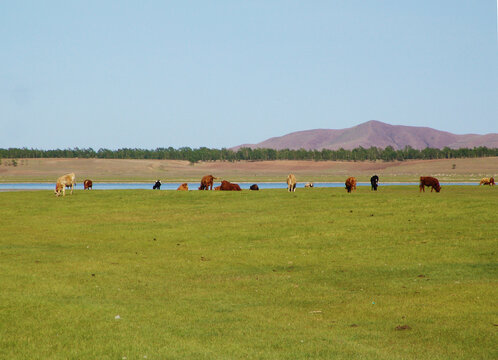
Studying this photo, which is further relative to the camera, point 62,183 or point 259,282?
point 62,183

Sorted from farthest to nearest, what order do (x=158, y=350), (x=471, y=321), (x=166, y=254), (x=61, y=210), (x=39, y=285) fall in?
(x=61, y=210)
(x=166, y=254)
(x=39, y=285)
(x=471, y=321)
(x=158, y=350)

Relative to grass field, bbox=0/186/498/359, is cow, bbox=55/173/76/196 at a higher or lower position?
higher

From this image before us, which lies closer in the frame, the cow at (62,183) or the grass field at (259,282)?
the grass field at (259,282)

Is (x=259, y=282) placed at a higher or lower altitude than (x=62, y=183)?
lower

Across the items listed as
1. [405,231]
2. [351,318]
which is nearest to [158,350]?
[351,318]

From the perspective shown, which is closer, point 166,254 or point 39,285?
point 39,285

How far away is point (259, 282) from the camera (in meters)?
16.8

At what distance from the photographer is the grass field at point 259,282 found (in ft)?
34.3

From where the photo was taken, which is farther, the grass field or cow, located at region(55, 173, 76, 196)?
cow, located at region(55, 173, 76, 196)

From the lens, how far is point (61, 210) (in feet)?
120

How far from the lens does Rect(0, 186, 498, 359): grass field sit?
412 inches

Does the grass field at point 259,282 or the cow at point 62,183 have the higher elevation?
the cow at point 62,183

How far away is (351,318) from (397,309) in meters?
1.34

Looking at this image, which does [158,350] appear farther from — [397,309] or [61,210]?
[61,210]
